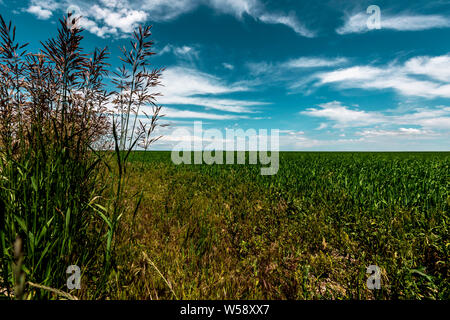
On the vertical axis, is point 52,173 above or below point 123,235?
above

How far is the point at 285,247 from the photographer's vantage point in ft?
10.1

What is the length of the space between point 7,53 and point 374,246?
471cm

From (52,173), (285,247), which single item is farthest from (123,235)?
(285,247)

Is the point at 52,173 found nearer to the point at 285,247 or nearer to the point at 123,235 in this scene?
the point at 123,235

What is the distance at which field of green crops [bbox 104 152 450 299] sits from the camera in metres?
2.12

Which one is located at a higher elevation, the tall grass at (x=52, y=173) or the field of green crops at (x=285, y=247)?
the tall grass at (x=52, y=173)

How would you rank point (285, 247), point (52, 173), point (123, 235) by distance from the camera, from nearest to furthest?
point (52, 173), point (123, 235), point (285, 247)

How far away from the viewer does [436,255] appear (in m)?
2.63

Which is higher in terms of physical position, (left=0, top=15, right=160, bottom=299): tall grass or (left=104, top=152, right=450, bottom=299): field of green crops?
(left=0, top=15, right=160, bottom=299): tall grass

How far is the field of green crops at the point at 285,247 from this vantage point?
6.96 feet

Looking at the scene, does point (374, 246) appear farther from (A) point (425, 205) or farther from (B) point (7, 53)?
(B) point (7, 53)

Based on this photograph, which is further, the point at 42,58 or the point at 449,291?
the point at 42,58

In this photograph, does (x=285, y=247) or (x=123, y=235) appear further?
(x=285, y=247)
